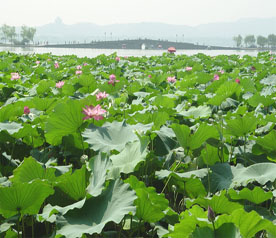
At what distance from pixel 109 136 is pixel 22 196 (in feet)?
1.69

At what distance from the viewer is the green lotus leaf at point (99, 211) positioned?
0.84 meters

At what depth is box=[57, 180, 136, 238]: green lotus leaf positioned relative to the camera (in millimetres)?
838

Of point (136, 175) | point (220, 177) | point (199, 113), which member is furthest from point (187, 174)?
point (199, 113)

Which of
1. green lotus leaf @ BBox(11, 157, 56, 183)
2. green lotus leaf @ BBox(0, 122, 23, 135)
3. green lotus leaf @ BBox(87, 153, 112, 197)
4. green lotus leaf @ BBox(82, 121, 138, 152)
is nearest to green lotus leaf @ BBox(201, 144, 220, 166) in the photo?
green lotus leaf @ BBox(82, 121, 138, 152)

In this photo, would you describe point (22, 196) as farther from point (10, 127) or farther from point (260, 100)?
point (260, 100)

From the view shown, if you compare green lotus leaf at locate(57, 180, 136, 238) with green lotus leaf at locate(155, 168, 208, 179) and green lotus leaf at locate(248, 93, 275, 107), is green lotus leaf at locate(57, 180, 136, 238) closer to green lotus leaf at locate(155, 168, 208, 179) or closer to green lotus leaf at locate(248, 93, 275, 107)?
green lotus leaf at locate(155, 168, 208, 179)

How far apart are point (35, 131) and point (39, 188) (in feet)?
2.19

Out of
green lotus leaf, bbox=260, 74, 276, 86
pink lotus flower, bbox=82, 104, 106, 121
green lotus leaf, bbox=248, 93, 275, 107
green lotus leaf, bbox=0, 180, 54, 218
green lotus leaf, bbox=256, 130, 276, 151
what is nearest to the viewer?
green lotus leaf, bbox=0, 180, 54, 218

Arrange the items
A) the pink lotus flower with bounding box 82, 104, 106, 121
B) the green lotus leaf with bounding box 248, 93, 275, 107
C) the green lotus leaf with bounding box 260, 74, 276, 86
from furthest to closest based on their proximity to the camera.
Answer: the green lotus leaf with bounding box 260, 74, 276, 86
the green lotus leaf with bounding box 248, 93, 275, 107
the pink lotus flower with bounding box 82, 104, 106, 121

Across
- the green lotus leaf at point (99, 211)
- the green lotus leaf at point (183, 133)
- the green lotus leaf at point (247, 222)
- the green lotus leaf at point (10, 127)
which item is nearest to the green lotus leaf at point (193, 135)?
the green lotus leaf at point (183, 133)

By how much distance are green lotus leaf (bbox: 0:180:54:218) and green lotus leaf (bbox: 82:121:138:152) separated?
358mm

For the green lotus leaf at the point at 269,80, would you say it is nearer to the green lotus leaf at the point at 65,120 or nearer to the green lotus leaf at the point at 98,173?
the green lotus leaf at the point at 65,120

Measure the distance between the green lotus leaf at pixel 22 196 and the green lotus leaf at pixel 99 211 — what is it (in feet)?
0.27

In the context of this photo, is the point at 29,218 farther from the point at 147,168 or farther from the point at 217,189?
the point at 217,189
